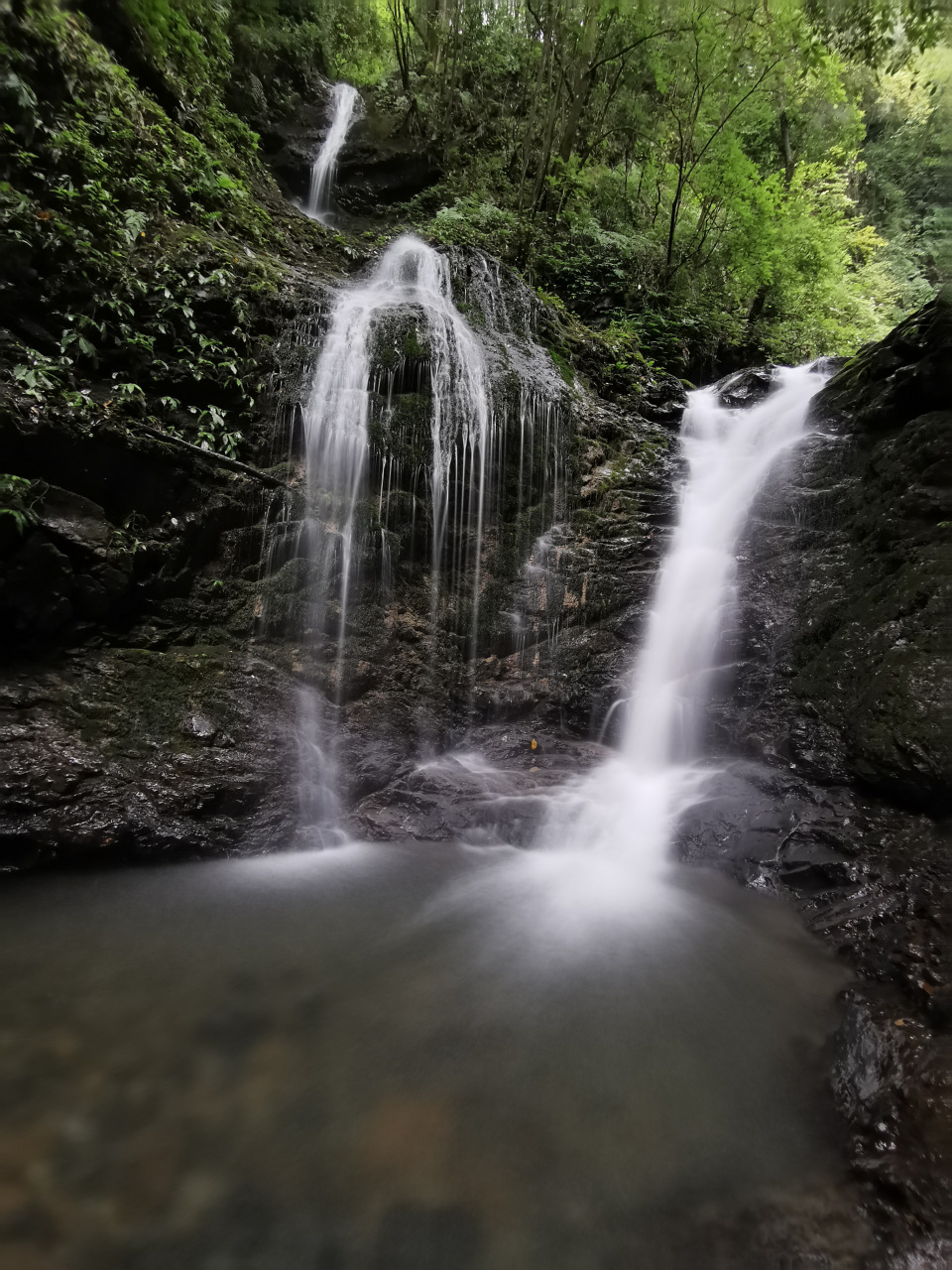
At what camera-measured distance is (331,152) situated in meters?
12.5

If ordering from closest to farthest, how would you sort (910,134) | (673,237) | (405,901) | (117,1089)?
(117,1089), (405,901), (673,237), (910,134)

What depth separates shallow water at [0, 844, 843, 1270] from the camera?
1.98 metres

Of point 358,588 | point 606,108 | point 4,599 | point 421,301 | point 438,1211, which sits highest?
point 606,108

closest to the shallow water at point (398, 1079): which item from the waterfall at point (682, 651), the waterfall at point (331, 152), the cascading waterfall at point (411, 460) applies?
the waterfall at point (682, 651)

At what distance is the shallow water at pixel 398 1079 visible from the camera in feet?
6.48

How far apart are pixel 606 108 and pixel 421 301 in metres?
8.94

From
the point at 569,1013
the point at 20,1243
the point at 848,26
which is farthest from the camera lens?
the point at 848,26

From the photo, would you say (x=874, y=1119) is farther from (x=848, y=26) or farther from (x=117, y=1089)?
(x=848, y=26)

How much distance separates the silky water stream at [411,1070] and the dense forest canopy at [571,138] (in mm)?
4914

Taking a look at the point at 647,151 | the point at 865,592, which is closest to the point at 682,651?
the point at 865,592

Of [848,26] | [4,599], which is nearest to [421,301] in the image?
[4,599]

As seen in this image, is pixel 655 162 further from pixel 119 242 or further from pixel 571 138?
pixel 119 242

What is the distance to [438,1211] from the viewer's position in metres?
2.04

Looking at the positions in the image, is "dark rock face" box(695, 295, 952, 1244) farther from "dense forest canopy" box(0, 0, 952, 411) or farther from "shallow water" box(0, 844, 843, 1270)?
"dense forest canopy" box(0, 0, 952, 411)
